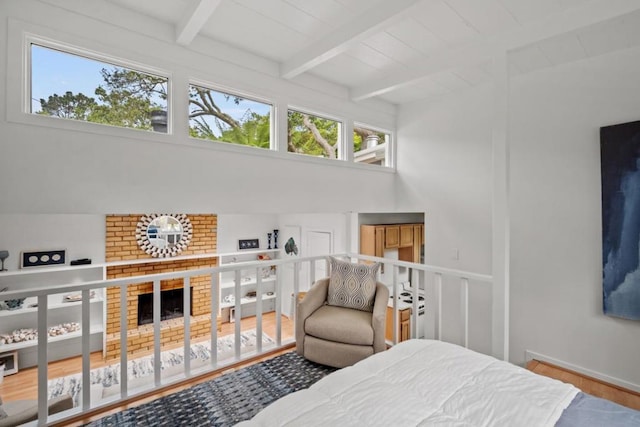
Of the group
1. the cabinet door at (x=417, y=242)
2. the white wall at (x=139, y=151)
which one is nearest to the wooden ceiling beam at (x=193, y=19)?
the white wall at (x=139, y=151)

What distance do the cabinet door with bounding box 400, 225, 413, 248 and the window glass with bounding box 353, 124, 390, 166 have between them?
54.7 inches

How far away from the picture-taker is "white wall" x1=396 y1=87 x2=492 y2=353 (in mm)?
3295

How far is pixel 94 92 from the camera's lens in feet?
7.20

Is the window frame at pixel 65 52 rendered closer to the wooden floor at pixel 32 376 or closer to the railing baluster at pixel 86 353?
the railing baluster at pixel 86 353

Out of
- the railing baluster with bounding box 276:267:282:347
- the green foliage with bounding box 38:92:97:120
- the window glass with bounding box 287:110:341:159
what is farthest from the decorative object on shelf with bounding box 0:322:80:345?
the window glass with bounding box 287:110:341:159

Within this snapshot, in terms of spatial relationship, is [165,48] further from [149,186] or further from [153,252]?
[153,252]

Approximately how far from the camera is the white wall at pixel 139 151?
1.88 metres

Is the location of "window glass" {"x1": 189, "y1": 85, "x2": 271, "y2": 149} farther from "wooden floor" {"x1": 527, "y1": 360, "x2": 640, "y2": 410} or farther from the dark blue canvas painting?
"wooden floor" {"x1": 527, "y1": 360, "x2": 640, "y2": 410}

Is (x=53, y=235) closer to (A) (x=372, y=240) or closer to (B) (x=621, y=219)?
(A) (x=372, y=240)

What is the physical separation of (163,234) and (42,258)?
1715 mm

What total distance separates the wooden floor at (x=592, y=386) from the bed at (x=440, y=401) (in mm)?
1793

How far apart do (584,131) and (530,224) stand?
3.00ft

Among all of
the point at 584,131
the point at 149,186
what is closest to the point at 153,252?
the point at 149,186

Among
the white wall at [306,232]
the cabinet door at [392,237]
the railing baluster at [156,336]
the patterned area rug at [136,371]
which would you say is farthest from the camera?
the white wall at [306,232]
